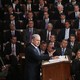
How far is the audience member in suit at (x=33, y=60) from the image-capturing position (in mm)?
5520

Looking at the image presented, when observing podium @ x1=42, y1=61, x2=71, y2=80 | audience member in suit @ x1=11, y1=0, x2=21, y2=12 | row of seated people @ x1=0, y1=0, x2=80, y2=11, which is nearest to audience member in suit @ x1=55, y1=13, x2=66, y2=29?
row of seated people @ x1=0, y1=0, x2=80, y2=11

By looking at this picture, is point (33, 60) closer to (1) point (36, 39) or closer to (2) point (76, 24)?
(1) point (36, 39)

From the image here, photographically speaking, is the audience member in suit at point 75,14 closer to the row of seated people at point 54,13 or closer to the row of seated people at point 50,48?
the row of seated people at point 54,13

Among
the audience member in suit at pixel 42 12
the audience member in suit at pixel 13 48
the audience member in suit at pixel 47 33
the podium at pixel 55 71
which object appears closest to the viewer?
the podium at pixel 55 71

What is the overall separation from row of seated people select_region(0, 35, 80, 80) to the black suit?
1929mm

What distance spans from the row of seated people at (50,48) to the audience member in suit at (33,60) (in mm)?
1930

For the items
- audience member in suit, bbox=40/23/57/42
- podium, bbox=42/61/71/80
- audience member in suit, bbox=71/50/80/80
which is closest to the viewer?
podium, bbox=42/61/71/80

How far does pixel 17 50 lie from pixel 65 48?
1413 millimetres

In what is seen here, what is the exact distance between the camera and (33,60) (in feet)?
18.3

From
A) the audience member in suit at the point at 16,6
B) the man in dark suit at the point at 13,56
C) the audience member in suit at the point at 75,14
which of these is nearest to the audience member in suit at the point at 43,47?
the man in dark suit at the point at 13,56

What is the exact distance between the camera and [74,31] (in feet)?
28.6

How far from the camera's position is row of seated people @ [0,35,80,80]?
777 cm

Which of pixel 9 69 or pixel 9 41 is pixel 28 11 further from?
pixel 9 69

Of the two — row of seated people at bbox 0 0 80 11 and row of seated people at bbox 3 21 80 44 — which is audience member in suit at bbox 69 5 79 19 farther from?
row of seated people at bbox 3 21 80 44
